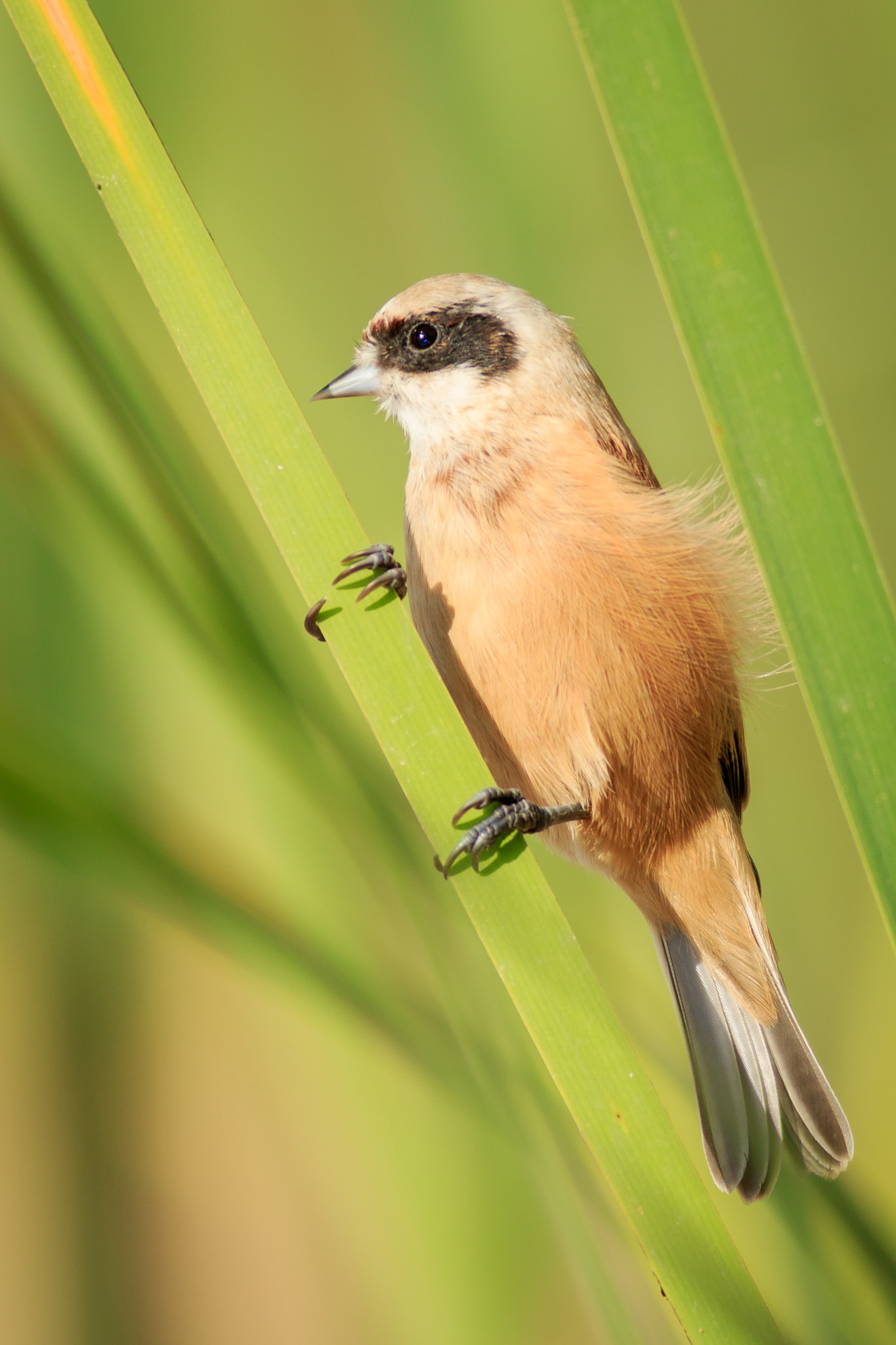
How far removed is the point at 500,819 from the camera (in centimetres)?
101

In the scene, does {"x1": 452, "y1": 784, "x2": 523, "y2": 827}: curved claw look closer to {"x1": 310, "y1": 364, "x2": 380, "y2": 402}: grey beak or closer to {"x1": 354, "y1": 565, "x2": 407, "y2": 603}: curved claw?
{"x1": 354, "y1": 565, "x2": 407, "y2": 603}: curved claw

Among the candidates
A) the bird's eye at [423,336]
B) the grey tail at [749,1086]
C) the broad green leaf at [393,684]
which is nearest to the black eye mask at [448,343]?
the bird's eye at [423,336]

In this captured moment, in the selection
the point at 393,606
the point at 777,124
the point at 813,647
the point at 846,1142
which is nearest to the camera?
the point at 813,647

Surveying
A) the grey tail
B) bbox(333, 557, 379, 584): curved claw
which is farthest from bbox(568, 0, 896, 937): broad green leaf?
the grey tail

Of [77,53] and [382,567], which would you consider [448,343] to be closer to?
[382,567]

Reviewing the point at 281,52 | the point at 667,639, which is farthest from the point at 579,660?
the point at 281,52

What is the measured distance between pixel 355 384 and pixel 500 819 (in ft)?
2.25

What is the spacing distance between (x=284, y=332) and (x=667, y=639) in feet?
2.43

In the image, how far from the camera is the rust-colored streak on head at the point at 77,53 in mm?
754

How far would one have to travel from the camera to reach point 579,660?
1.27 meters

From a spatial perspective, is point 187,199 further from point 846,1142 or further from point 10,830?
point 846,1142

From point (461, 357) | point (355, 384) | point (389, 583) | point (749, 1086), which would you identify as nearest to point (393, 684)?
point (389, 583)

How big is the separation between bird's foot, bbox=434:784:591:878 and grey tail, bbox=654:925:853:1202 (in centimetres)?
37

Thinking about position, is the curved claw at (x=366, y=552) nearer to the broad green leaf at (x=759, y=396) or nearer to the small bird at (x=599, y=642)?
the small bird at (x=599, y=642)
